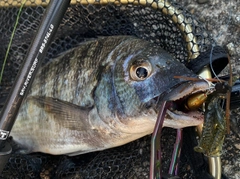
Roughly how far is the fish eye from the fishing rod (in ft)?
1.48

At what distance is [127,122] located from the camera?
6.48 ft

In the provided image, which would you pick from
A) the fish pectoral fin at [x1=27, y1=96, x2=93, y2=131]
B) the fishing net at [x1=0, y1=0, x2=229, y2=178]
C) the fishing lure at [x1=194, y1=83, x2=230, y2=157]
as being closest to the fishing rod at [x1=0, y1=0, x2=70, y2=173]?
the fish pectoral fin at [x1=27, y1=96, x2=93, y2=131]

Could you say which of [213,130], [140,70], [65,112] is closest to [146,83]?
[140,70]

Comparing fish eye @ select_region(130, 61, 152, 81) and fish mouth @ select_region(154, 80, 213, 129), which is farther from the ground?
fish eye @ select_region(130, 61, 152, 81)

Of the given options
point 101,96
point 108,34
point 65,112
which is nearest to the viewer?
point 101,96

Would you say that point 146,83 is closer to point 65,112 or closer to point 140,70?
point 140,70

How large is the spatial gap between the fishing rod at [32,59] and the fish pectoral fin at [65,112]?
38 centimetres

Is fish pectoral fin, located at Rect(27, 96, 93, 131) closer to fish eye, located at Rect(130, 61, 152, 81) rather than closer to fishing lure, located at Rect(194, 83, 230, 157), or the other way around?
fish eye, located at Rect(130, 61, 152, 81)

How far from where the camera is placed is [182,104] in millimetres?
1759

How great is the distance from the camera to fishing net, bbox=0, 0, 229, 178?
2205 millimetres

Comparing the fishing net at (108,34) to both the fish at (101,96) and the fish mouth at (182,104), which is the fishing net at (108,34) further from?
the fish mouth at (182,104)

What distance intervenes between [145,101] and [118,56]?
36 centimetres

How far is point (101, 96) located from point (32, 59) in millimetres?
461

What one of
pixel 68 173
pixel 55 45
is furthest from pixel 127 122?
pixel 55 45
